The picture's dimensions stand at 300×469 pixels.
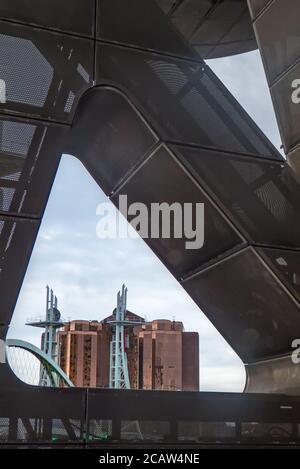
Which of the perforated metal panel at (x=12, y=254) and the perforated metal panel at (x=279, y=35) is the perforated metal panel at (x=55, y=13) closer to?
the perforated metal panel at (x=12, y=254)

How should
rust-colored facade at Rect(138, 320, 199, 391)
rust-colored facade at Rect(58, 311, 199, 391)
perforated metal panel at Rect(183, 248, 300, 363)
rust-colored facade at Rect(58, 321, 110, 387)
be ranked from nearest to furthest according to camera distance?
perforated metal panel at Rect(183, 248, 300, 363), rust-colored facade at Rect(138, 320, 199, 391), rust-colored facade at Rect(58, 311, 199, 391), rust-colored facade at Rect(58, 321, 110, 387)

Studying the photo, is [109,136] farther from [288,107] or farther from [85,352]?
[85,352]

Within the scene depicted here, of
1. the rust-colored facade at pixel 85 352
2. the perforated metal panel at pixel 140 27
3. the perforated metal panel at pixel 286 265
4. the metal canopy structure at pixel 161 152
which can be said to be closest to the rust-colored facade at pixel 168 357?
the rust-colored facade at pixel 85 352

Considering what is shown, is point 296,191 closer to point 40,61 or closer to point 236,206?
point 236,206

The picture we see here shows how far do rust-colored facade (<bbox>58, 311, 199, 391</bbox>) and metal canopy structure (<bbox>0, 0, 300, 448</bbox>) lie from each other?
38.7m

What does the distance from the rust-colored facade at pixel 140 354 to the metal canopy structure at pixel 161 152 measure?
127 feet

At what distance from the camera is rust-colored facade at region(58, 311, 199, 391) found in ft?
164

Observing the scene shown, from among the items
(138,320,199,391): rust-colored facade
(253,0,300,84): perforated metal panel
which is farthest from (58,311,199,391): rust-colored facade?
(253,0,300,84): perforated metal panel

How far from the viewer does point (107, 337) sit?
6431cm

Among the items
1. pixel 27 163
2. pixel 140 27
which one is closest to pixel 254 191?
pixel 140 27

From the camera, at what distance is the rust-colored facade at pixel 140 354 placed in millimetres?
49944

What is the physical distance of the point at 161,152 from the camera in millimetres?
8242

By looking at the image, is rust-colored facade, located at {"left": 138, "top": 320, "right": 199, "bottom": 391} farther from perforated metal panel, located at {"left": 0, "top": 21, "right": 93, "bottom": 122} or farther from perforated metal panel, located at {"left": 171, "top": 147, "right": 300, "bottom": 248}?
perforated metal panel, located at {"left": 0, "top": 21, "right": 93, "bottom": 122}

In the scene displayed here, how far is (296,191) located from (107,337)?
5692 centimetres
